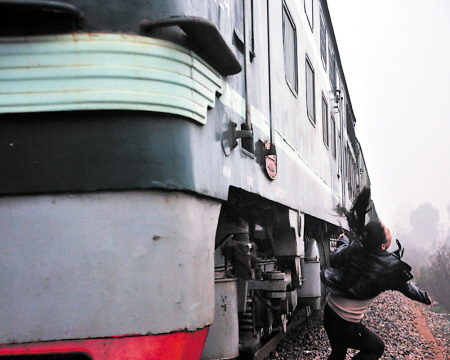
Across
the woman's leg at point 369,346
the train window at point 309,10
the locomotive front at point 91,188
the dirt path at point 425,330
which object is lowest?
the dirt path at point 425,330

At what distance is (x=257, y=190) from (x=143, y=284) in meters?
1.38

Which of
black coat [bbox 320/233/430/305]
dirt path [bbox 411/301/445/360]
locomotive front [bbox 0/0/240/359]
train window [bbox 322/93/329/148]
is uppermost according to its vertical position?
train window [bbox 322/93/329/148]

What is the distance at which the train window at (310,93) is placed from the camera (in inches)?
232

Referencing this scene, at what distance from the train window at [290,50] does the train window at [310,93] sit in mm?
745

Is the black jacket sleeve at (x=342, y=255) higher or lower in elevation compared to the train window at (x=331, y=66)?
lower

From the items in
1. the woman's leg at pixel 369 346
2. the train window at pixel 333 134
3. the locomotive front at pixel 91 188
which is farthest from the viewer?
the train window at pixel 333 134

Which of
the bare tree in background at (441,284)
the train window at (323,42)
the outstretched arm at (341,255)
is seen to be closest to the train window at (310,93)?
the train window at (323,42)

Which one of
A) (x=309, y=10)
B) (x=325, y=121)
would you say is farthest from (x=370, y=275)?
(x=325, y=121)

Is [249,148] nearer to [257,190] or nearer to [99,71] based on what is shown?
[257,190]

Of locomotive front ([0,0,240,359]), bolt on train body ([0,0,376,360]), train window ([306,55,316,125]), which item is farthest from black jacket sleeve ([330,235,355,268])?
locomotive front ([0,0,240,359])

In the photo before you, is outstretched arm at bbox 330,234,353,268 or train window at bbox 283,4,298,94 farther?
train window at bbox 283,4,298,94

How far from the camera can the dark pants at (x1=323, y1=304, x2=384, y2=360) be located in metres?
4.42

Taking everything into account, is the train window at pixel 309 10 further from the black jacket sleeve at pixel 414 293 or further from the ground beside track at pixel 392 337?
the ground beside track at pixel 392 337

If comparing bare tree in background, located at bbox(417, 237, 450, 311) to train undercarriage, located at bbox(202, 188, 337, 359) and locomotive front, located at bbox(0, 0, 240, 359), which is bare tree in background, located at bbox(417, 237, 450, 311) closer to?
train undercarriage, located at bbox(202, 188, 337, 359)
